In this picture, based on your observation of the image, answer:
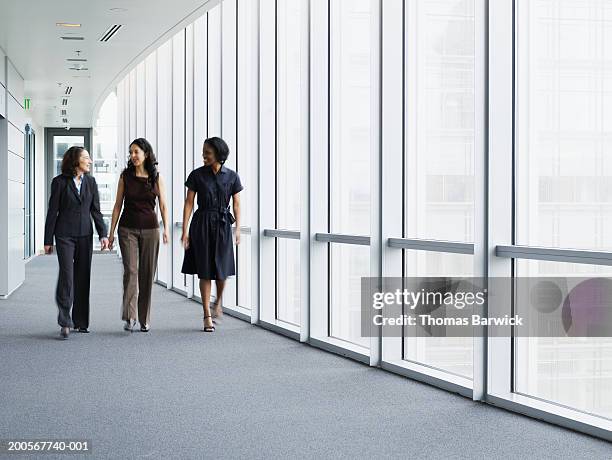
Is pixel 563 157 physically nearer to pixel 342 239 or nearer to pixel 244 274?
pixel 342 239

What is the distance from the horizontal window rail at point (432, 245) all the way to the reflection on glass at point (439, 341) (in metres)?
0.19

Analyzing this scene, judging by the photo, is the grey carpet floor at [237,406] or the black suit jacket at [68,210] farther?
the black suit jacket at [68,210]

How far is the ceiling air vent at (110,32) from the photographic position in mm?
11625

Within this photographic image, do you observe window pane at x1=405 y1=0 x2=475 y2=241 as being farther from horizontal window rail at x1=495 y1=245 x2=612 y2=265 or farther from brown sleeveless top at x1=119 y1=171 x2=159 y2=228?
brown sleeveless top at x1=119 y1=171 x2=159 y2=228

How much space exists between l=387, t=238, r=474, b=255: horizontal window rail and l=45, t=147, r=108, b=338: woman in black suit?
3.14 meters

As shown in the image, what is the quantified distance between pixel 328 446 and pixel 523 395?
1.51 metres

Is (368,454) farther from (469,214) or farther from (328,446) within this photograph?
(469,214)

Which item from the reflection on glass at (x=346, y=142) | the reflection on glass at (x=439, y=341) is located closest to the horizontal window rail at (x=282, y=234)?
the reflection on glass at (x=346, y=142)

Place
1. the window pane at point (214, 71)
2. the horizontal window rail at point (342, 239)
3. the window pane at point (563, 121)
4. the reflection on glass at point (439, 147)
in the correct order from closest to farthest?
1. the window pane at point (563, 121)
2. the reflection on glass at point (439, 147)
3. the horizontal window rail at point (342, 239)
4. the window pane at point (214, 71)

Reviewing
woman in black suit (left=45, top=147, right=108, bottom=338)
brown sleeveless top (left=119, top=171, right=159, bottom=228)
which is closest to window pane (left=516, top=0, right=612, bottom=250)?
brown sleeveless top (left=119, top=171, right=159, bottom=228)

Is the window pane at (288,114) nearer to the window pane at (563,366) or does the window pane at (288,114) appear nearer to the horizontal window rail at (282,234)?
the horizontal window rail at (282,234)

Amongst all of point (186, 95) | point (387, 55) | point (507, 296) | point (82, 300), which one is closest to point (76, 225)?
point (82, 300)

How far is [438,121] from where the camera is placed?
765cm

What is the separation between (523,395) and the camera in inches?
213
